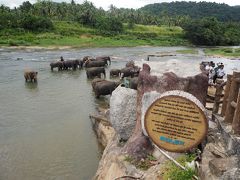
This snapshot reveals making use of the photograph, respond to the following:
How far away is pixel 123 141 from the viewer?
9914 mm

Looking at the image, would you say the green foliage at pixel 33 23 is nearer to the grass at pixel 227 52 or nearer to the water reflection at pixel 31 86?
Answer: the grass at pixel 227 52

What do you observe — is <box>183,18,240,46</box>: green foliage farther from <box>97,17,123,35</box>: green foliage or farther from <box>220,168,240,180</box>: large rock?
<box>220,168,240,180</box>: large rock

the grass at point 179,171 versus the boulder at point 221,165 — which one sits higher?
the boulder at point 221,165

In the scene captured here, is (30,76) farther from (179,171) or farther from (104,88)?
(179,171)

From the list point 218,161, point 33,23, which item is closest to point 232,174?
point 218,161

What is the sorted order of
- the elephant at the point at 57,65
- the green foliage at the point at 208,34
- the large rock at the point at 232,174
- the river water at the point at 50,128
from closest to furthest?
the large rock at the point at 232,174 → the river water at the point at 50,128 → the elephant at the point at 57,65 → the green foliage at the point at 208,34

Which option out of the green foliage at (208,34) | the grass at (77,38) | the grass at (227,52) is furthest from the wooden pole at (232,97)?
the green foliage at (208,34)

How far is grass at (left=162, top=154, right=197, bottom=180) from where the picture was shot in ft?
23.1

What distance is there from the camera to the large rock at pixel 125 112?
9742mm

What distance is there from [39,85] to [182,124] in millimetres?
18514

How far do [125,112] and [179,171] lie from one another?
3.00 metres

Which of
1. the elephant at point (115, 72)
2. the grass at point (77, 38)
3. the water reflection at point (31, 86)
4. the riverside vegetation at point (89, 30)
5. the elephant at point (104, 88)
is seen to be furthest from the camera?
the riverside vegetation at point (89, 30)

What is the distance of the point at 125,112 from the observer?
978 centimetres

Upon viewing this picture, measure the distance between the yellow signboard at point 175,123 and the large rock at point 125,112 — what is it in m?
1.86
